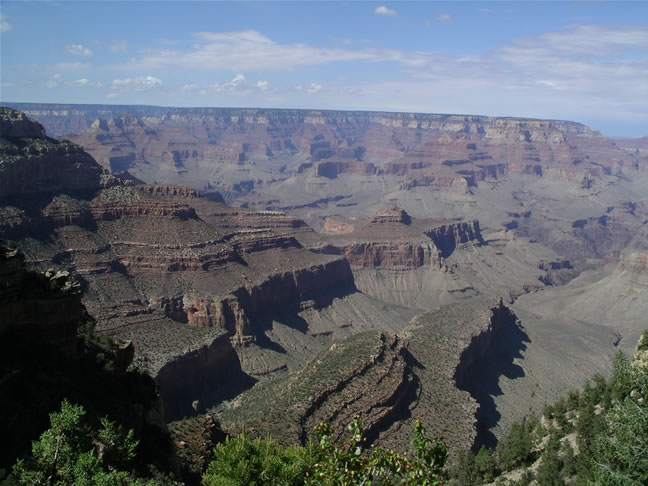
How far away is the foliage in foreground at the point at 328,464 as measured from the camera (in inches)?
601

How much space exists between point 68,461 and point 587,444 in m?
27.8

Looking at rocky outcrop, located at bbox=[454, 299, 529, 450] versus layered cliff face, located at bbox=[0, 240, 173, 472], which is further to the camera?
rocky outcrop, located at bbox=[454, 299, 529, 450]

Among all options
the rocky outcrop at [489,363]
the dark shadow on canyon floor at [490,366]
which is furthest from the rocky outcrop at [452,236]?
the dark shadow on canyon floor at [490,366]

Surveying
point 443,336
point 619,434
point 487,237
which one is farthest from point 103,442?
point 487,237

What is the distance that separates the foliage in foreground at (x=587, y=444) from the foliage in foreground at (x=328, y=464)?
377 inches

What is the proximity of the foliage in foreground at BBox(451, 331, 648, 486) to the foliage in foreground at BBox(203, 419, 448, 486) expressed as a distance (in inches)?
377

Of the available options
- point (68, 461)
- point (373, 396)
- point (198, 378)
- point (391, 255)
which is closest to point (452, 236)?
point (391, 255)

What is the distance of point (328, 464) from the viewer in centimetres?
1638

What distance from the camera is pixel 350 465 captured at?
52.8 feet

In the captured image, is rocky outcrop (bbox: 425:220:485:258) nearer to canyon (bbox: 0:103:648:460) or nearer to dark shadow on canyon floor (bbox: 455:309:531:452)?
canyon (bbox: 0:103:648:460)

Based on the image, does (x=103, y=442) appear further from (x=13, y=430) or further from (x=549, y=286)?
(x=549, y=286)

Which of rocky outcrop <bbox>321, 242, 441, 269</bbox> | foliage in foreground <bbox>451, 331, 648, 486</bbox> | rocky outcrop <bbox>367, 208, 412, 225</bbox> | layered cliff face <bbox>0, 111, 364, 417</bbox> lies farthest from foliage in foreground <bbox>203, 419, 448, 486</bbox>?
rocky outcrop <bbox>367, 208, 412, 225</bbox>

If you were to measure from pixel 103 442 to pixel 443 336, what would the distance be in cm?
5433

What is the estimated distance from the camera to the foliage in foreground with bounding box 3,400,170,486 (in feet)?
61.0
